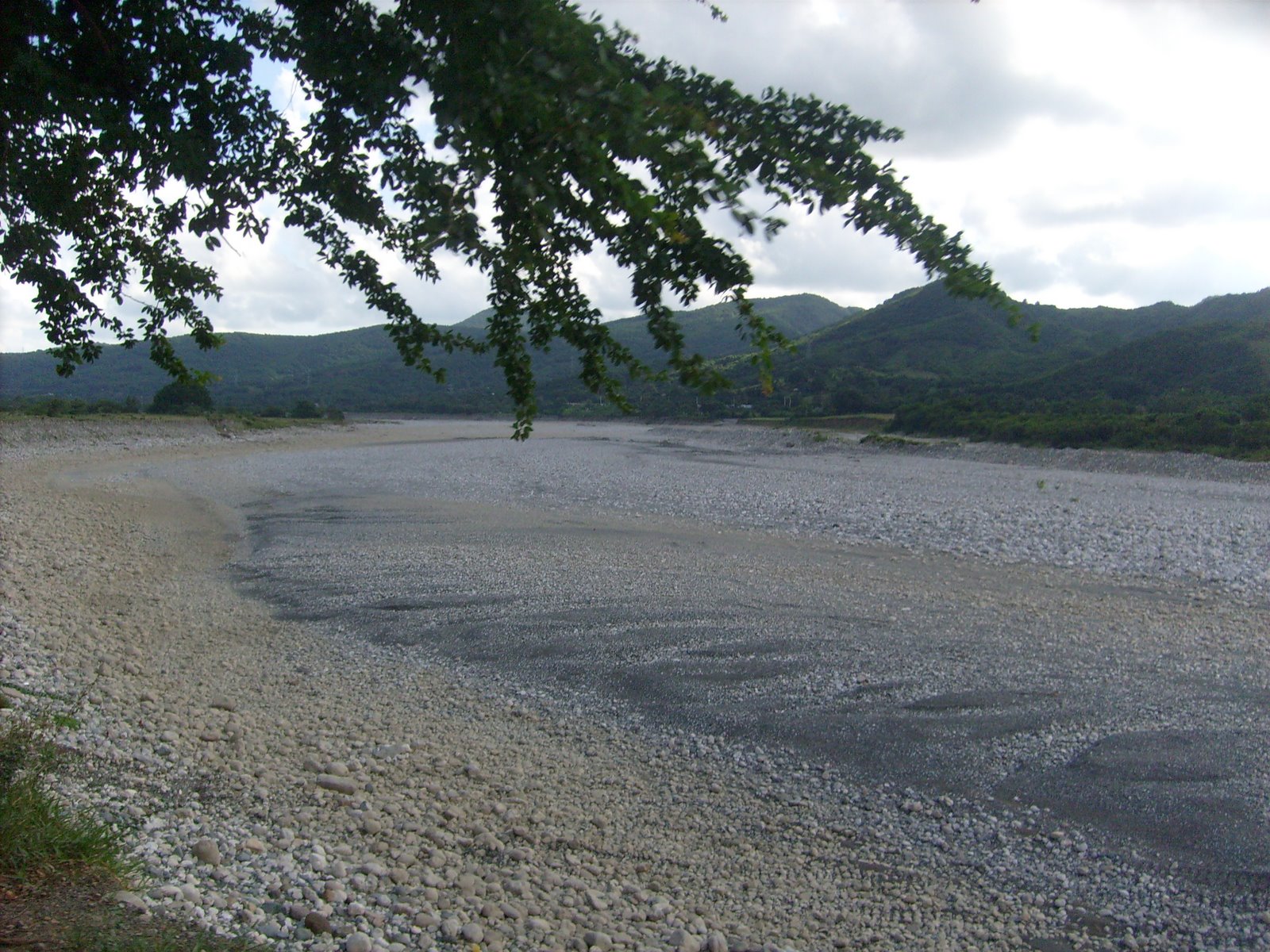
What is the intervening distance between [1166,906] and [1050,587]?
739cm

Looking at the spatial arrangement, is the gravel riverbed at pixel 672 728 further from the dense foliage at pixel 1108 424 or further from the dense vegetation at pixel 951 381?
the dense foliage at pixel 1108 424

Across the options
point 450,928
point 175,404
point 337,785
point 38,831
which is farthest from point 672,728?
point 175,404

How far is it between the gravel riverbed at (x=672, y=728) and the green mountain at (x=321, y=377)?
57397 millimetres

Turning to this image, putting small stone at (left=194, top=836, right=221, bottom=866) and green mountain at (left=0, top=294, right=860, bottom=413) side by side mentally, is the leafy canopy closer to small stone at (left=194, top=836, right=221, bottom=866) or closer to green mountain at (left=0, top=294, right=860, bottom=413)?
small stone at (left=194, top=836, right=221, bottom=866)

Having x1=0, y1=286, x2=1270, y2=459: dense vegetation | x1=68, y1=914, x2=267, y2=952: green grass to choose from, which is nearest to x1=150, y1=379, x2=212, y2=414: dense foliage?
x1=0, y1=286, x2=1270, y2=459: dense vegetation

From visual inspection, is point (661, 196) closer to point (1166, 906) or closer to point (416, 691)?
point (1166, 906)

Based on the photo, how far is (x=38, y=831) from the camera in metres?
3.57

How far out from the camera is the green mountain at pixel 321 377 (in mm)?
83062

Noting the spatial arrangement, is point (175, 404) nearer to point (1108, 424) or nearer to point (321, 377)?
point (1108, 424)

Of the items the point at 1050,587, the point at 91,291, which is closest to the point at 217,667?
the point at 91,291

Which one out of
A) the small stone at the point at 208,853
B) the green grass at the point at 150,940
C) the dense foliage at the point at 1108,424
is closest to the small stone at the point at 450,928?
the green grass at the point at 150,940

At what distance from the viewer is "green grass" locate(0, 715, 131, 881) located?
11.3 ft

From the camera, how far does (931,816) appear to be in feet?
18.5

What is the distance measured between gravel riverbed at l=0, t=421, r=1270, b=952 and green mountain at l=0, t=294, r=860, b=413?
188 ft
